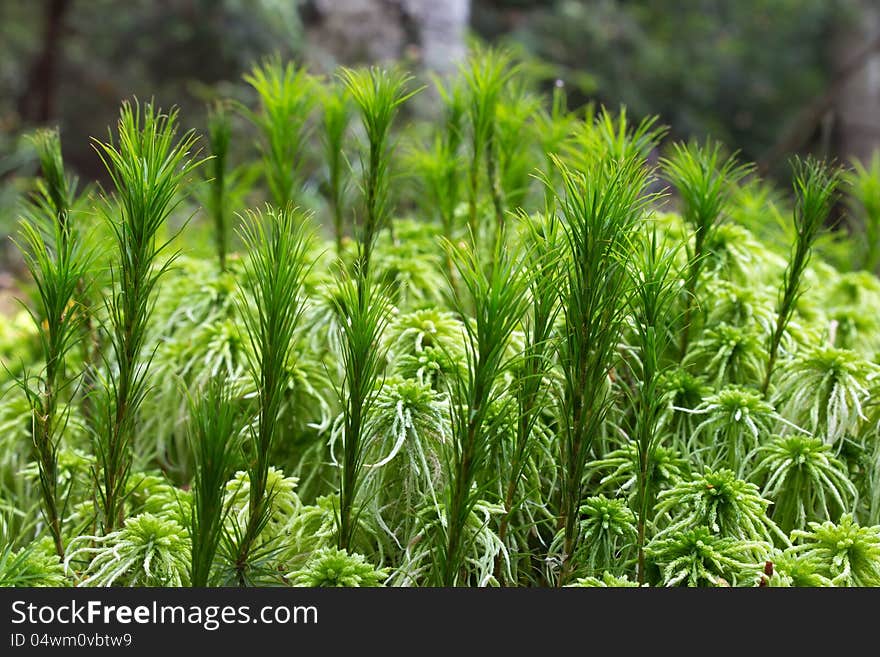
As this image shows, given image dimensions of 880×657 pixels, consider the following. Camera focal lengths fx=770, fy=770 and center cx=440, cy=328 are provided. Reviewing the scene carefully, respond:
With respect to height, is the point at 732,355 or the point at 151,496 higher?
the point at 732,355

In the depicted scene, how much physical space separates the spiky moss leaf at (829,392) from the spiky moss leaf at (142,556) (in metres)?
0.77

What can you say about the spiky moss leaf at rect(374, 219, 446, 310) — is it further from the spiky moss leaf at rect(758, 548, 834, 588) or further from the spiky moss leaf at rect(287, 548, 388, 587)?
the spiky moss leaf at rect(758, 548, 834, 588)

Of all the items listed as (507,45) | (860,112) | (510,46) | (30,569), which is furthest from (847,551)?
(507,45)

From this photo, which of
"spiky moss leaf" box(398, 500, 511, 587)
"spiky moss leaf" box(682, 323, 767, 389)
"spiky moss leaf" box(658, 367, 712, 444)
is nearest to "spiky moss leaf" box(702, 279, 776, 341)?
"spiky moss leaf" box(682, 323, 767, 389)

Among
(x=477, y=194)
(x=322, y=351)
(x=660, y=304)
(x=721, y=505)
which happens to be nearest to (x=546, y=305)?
(x=660, y=304)

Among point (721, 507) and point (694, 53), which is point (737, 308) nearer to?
point (721, 507)

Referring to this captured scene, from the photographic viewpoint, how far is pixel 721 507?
33.7 inches

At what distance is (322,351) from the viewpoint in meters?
1.12

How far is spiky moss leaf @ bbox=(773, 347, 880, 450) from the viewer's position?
964 millimetres

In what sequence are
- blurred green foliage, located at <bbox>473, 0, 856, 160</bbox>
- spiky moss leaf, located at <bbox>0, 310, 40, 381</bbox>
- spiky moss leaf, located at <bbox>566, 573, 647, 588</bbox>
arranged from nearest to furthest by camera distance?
spiky moss leaf, located at <bbox>566, 573, 647, 588</bbox> < spiky moss leaf, located at <bbox>0, 310, 40, 381</bbox> < blurred green foliage, located at <bbox>473, 0, 856, 160</bbox>

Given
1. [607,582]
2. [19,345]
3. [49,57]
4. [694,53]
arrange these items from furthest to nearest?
[694,53] < [49,57] < [19,345] < [607,582]

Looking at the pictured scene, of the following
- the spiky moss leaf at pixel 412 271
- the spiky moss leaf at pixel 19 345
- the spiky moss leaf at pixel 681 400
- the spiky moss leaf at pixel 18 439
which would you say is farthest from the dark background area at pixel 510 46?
the spiky moss leaf at pixel 681 400

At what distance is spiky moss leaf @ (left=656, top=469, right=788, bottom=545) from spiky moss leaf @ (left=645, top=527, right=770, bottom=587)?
0.06 ft

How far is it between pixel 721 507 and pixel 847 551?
0.14 meters
